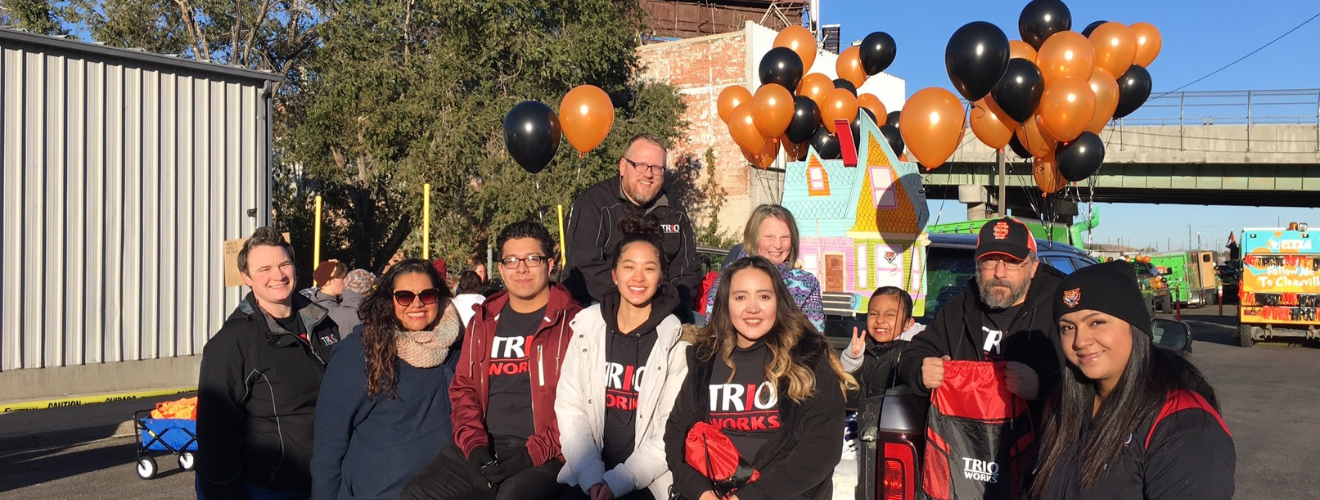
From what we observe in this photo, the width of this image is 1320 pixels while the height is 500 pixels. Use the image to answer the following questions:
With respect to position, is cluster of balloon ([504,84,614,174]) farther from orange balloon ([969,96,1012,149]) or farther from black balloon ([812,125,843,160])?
orange balloon ([969,96,1012,149])

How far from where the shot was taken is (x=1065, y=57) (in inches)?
340

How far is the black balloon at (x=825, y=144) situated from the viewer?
11094mm

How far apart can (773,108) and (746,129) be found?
56 centimetres

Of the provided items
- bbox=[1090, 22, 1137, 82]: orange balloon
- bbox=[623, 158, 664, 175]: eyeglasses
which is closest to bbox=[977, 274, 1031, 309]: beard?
bbox=[623, 158, 664, 175]: eyeglasses

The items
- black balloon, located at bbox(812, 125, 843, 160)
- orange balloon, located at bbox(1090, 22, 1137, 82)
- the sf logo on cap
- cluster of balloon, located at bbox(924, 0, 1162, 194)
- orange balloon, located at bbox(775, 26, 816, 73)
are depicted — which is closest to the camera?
the sf logo on cap

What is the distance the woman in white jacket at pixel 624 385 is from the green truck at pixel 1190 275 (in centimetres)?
3514

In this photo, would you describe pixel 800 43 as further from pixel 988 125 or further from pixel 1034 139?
pixel 1034 139

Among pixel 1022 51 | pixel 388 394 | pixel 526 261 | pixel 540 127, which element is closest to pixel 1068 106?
pixel 1022 51

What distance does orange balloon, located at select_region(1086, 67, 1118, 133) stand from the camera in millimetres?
8930

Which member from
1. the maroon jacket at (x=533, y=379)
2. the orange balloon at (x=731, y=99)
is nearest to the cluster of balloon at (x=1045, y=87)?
the orange balloon at (x=731, y=99)

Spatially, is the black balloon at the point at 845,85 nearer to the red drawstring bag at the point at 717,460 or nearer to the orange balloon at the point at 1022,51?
Answer: the orange balloon at the point at 1022,51

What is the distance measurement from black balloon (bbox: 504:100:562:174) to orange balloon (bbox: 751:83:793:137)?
105 inches

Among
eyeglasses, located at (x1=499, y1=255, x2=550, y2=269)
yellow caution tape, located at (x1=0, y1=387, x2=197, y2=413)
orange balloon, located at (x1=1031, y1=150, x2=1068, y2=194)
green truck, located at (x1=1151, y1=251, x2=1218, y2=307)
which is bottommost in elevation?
yellow caution tape, located at (x1=0, y1=387, x2=197, y2=413)

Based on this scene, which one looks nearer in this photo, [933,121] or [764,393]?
[764,393]
